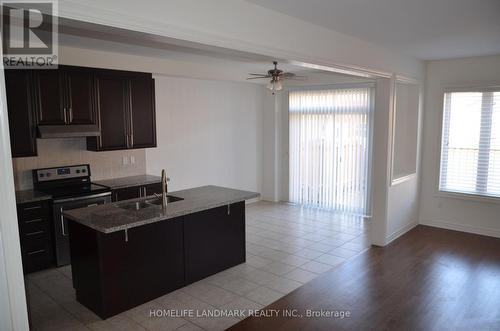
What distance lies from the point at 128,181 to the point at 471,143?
207 inches

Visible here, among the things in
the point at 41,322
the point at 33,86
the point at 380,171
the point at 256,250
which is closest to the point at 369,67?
the point at 380,171

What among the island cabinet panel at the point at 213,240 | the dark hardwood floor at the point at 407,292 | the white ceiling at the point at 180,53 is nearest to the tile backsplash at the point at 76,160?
the white ceiling at the point at 180,53

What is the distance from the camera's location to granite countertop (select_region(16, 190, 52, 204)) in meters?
4.21

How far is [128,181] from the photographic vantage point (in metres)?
5.33

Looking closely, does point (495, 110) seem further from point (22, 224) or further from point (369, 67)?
point (22, 224)

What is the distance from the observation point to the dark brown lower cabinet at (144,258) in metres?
3.40

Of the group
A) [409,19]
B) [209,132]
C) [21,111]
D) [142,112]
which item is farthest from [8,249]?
[209,132]

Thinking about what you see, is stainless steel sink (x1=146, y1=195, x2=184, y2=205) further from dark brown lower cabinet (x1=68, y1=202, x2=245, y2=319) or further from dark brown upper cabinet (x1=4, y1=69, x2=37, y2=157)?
dark brown upper cabinet (x1=4, y1=69, x2=37, y2=157)

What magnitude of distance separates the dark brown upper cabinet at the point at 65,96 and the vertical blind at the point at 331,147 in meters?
4.11

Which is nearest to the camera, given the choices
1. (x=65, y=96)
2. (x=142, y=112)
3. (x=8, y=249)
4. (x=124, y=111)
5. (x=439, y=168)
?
(x=8, y=249)

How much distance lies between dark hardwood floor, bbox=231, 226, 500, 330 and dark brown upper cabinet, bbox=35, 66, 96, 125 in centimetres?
327

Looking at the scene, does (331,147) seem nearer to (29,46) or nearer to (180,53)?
(180,53)

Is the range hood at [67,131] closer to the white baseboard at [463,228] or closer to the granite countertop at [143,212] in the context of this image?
the granite countertop at [143,212]

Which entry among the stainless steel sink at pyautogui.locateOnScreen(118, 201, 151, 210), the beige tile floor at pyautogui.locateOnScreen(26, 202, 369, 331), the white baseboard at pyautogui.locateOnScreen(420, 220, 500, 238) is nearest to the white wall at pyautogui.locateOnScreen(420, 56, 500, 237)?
the white baseboard at pyautogui.locateOnScreen(420, 220, 500, 238)
